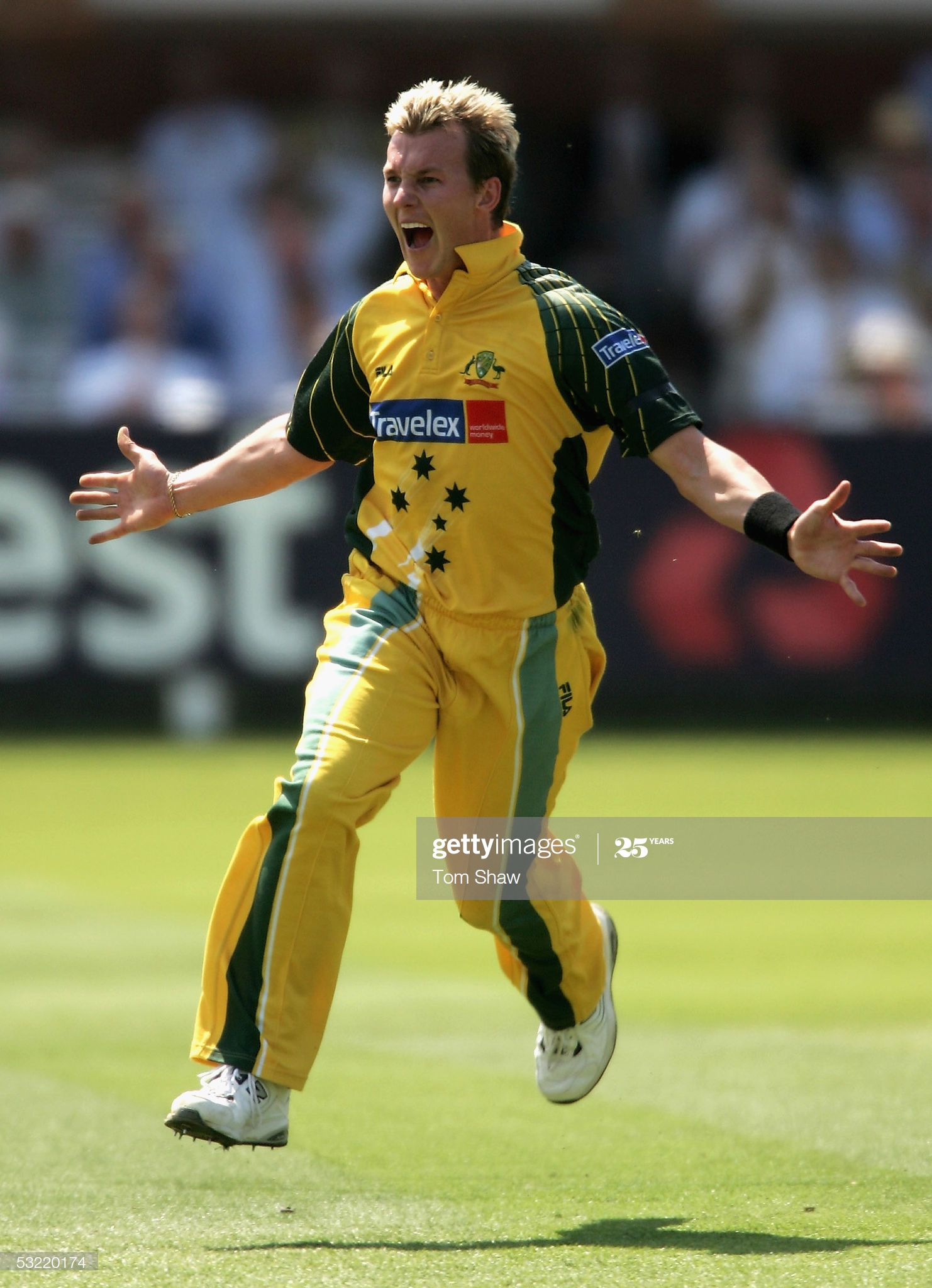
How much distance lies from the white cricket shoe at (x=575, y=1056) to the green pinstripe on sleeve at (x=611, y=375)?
1.43 meters

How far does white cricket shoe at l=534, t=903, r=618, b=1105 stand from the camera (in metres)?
4.75

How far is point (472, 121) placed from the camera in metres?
4.43

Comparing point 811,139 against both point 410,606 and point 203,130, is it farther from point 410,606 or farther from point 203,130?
point 410,606

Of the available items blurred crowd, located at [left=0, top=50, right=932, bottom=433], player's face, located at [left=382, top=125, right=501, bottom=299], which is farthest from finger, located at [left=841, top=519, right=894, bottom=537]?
blurred crowd, located at [left=0, top=50, right=932, bottom=433]

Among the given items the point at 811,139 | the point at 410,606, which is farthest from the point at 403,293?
the point at 811,139

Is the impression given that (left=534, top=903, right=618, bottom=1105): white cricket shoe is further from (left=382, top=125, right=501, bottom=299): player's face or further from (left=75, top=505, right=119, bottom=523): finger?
(left=382, top=125, right=501, bottom=299): player's face

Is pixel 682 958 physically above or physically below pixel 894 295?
below

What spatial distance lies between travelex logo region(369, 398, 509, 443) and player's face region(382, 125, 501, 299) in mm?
299

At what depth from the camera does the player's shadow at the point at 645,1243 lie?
3.71 meters

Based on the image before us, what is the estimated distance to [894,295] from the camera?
1457 centimetres

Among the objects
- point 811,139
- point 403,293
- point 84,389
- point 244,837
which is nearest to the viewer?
point 244,837

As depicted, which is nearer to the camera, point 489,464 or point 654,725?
point 489,464

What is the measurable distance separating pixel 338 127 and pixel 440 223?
38.3 ft

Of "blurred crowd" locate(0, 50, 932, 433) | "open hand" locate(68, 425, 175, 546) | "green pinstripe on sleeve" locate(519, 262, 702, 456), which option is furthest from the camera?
"blurred crowd" locate(0, 50, 932, 433)
